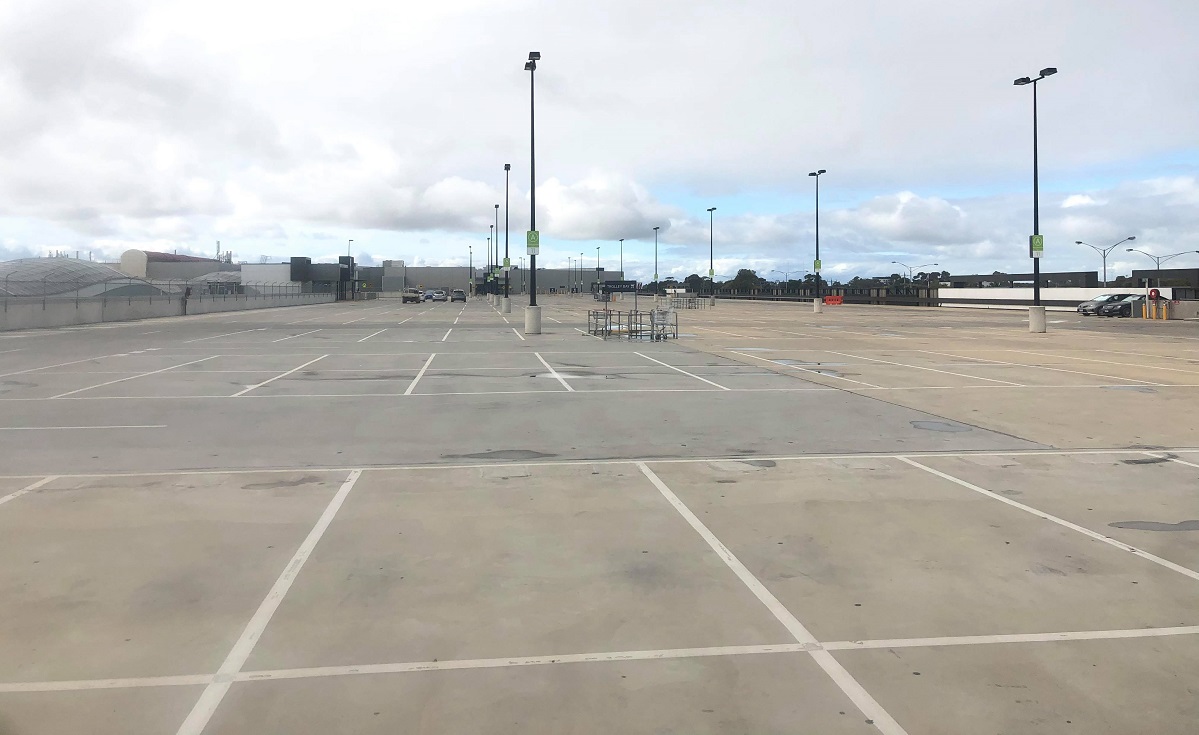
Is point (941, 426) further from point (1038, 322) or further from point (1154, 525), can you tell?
point (1038, 322)

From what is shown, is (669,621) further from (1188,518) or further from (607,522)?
(1188,518)

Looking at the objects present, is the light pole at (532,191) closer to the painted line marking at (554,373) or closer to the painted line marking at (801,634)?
the painted line marking at (554,373)

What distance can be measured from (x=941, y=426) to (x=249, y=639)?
9.71m

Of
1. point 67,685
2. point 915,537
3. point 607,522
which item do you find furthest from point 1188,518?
point 67,685

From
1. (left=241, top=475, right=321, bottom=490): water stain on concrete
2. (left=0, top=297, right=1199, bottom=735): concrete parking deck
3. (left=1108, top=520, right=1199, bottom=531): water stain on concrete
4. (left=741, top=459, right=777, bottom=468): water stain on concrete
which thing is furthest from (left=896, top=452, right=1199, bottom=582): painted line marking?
(left=241, top=475, right=321, bottom=490): water stain on concrete

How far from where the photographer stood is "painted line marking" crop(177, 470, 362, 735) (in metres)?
3.85

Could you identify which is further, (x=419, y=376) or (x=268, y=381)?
(x=419, y=376)

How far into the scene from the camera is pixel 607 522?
698cm

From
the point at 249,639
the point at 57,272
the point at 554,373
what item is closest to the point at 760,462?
the point at 249,639

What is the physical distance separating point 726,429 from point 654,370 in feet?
26.4

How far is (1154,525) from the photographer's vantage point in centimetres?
692

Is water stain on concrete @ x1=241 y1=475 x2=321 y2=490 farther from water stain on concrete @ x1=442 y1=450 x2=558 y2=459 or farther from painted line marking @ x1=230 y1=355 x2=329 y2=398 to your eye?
painted line marking @ x1=230 y1=355 x2=329 y2=398

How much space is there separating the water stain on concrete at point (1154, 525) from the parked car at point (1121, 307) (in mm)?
54141

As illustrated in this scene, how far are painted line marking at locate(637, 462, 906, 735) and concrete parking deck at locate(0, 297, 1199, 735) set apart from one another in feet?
0.08
